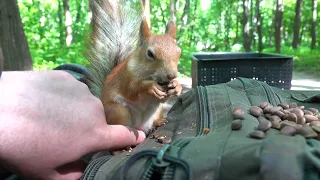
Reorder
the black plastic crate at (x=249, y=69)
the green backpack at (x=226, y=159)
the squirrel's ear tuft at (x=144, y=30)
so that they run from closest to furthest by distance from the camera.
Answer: the green backpack at (x=226, y=159), the squirrel's ear tuft at (x=144, y=30), the black plastic crate at (x=249, y=69)

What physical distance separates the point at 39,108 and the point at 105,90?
587 millimetres

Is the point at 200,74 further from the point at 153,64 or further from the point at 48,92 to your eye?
the point at 48,92

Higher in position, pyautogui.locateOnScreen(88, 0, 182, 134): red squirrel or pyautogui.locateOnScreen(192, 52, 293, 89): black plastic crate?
pyautogui.locateOnScreen(88, 0, 182, 134): red squirrel

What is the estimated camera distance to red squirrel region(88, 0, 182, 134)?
1.47 m

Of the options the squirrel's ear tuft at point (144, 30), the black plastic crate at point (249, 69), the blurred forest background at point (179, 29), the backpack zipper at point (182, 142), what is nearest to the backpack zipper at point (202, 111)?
the backpack zipper at point (182, 142)

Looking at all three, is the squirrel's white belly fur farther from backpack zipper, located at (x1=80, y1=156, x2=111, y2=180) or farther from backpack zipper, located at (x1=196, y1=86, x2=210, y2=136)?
backpack zipper, located at (x1=80, y1=156, x2=111, y2=180)

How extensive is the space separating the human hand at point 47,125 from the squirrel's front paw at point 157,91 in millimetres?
329

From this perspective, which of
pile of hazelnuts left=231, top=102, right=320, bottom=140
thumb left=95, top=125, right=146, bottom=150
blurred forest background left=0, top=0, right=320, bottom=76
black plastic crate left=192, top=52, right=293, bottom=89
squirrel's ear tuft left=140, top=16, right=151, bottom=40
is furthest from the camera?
blurred forest background left=0, top=0, right=320, bottom=76

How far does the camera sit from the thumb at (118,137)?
1147 mm

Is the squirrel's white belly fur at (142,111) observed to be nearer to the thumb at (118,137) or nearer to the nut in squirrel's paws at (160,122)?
the nut in squirrel's paws at (160,122)

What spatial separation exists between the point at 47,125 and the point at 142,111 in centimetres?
62

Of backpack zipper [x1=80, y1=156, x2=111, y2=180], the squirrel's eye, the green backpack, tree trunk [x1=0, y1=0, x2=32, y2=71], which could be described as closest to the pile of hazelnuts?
the green backpack

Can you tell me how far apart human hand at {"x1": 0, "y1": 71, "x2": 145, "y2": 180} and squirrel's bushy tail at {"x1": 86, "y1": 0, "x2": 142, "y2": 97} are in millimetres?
486

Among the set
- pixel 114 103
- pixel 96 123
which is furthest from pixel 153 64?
pixel 96 123
